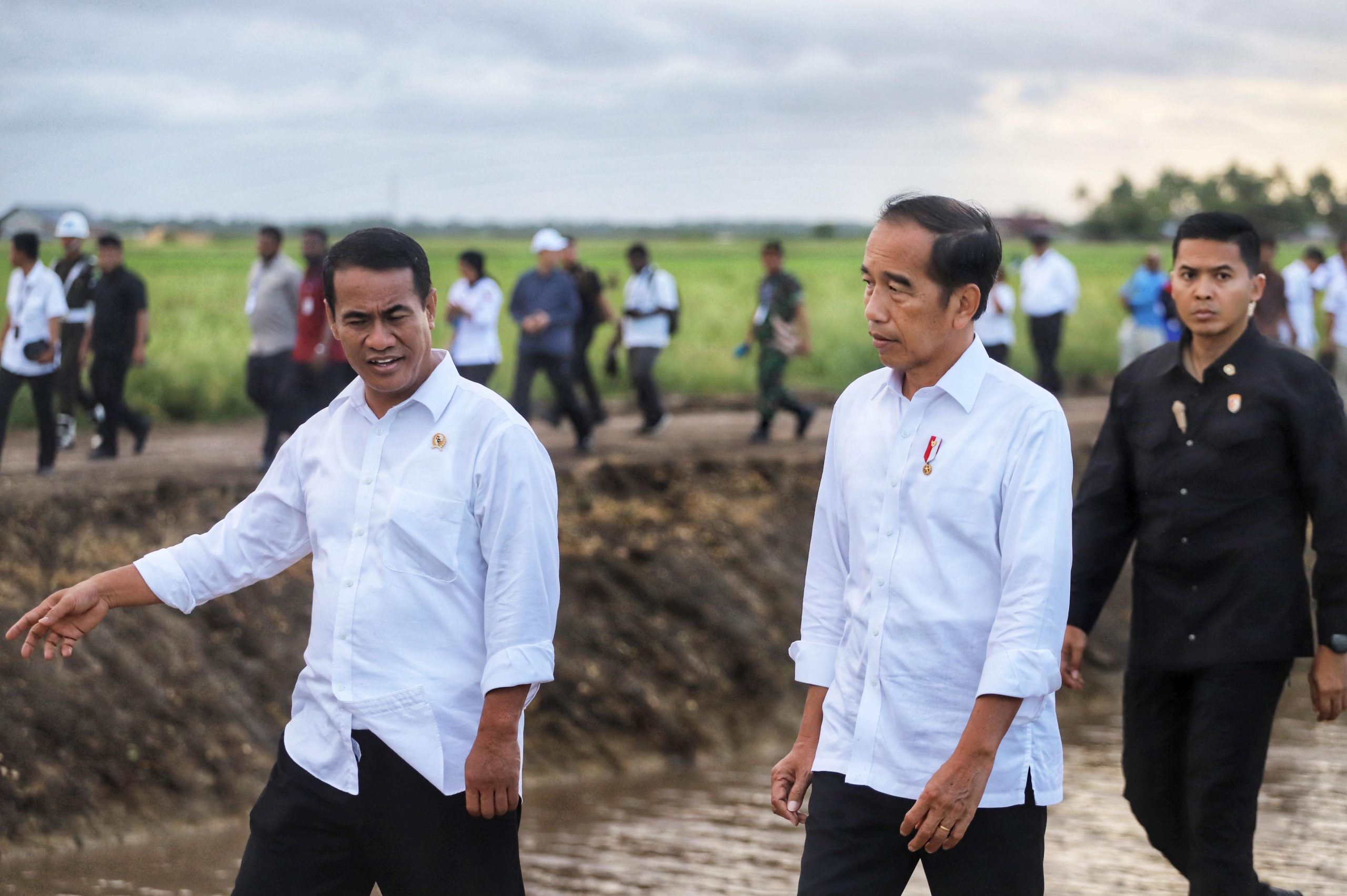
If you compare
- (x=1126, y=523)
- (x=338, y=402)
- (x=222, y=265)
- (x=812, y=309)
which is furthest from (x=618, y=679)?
(x=222, y=265)

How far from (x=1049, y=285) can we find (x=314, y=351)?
804 cm

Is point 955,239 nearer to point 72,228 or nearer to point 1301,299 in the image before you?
point 72,228

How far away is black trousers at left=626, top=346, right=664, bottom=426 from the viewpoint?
1339cm

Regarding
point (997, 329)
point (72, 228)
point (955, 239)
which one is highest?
point (72, 228)

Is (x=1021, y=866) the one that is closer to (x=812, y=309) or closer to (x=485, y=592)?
(x=485, y=592)

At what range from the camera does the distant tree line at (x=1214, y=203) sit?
70.2m

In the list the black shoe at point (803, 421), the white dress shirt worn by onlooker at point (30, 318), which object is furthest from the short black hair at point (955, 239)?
the black shoe at point (803, 421)

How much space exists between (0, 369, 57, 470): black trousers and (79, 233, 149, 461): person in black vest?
89cm

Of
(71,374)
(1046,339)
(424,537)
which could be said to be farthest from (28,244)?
(1046,339)

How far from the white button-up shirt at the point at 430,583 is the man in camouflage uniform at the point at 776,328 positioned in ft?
30.1

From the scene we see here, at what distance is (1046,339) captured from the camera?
1616 centimetres

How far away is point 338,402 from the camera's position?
10.7 feet

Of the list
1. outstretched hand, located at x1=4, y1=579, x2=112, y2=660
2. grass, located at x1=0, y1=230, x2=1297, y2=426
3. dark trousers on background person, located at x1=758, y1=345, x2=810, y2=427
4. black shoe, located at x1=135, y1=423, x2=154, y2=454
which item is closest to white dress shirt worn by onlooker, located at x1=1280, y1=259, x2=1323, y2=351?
grass, located at x1=0, y1=230, x2=1297, y2=426

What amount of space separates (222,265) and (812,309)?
18829mm
